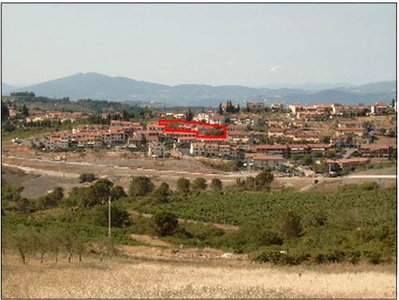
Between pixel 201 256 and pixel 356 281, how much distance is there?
28.7 ft

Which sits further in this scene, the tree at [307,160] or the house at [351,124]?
the house at [351,124]

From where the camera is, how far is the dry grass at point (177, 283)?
8703 mm

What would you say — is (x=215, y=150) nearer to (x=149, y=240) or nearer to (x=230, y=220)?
(x=230, y=220)

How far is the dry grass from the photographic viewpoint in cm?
870

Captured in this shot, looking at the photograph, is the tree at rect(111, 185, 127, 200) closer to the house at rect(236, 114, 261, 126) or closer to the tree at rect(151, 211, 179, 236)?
the tree at rect(151, 211, 179, 236)

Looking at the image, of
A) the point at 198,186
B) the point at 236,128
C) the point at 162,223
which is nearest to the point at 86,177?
the point at 198,186

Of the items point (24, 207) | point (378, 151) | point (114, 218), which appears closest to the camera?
point (114, 218)

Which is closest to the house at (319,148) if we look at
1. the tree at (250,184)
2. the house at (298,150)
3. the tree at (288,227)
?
the house at (298,150)

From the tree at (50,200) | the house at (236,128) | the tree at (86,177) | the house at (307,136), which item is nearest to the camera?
the tree at (50,200)

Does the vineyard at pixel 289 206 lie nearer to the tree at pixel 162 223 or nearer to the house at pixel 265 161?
the tree at pixel 162 223

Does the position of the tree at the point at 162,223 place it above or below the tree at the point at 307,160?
above

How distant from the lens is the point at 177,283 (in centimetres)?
973

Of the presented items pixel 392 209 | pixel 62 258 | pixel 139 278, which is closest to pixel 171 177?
pixel 392 209

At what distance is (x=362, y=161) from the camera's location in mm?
53438
